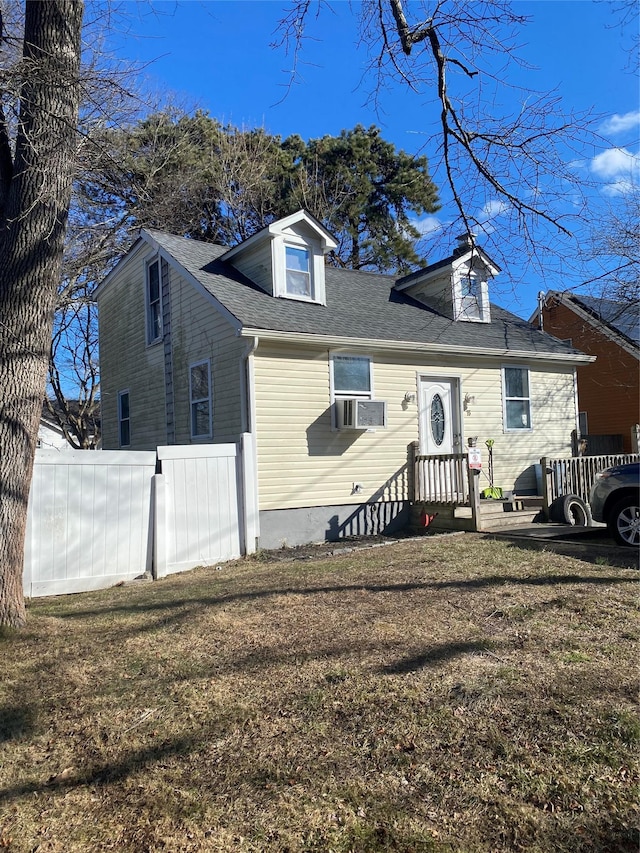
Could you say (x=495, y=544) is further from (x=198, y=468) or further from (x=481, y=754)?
(x=481, y=754)

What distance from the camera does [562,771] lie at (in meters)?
2.73

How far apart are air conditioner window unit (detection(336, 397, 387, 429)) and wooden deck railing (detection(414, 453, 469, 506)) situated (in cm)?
133

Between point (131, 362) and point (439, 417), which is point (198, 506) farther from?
point (131, 362)

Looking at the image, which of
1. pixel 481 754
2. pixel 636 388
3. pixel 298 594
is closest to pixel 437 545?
pixel 298 594

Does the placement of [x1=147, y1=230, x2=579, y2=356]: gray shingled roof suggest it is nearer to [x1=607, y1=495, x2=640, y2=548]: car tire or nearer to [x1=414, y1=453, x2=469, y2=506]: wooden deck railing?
[x1=414, y1=453, x2=469, y2=506]: wooden deck railing

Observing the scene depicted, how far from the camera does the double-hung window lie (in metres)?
13.0

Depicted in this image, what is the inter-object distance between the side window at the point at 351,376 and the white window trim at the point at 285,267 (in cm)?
147

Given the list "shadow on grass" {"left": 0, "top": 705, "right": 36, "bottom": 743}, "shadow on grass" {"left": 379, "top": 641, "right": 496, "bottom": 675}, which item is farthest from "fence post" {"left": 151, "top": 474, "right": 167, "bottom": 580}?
"shadow on grass" {"left": 379, "top": 641, "right": 496, "bottom": 675}

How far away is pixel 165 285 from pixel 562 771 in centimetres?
1161

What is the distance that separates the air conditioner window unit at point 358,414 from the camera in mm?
10352

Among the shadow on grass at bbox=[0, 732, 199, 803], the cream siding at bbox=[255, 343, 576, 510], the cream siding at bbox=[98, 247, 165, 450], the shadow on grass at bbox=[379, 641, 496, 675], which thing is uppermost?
the cream siding at bbox=[98, 247, 165, 450]

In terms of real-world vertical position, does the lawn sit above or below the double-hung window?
below

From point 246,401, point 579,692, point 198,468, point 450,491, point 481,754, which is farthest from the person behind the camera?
point 450,491

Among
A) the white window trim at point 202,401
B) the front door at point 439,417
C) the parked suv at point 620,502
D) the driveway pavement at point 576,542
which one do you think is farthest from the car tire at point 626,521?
the white window trim at point 202,401
